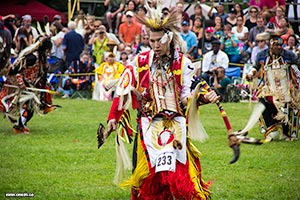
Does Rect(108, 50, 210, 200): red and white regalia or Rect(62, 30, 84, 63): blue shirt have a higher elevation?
Rect(108, 50, 210, 200): red and white regalia

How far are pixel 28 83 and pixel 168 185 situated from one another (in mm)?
6969

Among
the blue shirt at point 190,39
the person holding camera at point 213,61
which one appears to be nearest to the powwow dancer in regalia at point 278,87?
the person holding camera at point 213,61

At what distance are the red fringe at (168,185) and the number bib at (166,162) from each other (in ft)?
0.12

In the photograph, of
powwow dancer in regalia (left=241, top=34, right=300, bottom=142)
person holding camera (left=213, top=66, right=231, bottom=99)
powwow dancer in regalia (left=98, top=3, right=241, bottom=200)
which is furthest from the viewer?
person holding camera (left=213, top=66, right=231, bottom=99)

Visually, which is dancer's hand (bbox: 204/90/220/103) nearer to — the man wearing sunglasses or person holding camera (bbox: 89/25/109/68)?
the man wearing sunglasses

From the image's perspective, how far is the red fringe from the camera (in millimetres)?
6633

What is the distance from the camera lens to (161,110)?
693 centimetres

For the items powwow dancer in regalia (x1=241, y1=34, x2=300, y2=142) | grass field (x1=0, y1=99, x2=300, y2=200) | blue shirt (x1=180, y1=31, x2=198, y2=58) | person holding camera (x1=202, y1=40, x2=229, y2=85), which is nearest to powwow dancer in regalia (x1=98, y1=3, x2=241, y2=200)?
grass field (x1=0, y1=99, x2=300, y2=200)

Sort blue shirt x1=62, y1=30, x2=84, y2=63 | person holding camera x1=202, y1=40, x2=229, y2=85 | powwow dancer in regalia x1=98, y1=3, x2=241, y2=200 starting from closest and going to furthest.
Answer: powwow dancer in regalia x1=98, y1=3, x2=241, y2=200 → person holding camera x1=202, y1=40, x2=229, y2=85 → blue shirt x1=62, y1=30, x2=84, y2=63

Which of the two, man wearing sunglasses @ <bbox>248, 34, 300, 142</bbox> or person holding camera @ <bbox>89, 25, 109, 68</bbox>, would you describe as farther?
person holding camera @ <bbox>89, 25, 109, 68</bbox>

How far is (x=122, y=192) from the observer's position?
888cm

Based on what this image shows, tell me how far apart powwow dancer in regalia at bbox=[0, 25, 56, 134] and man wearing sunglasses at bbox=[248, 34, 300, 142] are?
3361 millimetres

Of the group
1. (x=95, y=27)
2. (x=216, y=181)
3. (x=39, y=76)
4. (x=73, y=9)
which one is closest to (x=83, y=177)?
(x=216, y=181)

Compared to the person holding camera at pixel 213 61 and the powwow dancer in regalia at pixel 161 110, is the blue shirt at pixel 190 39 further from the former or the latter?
the powwow dancer in regalia at pixel 161 110
